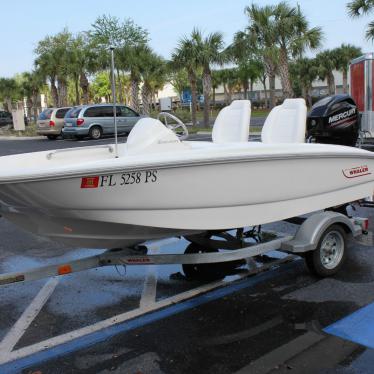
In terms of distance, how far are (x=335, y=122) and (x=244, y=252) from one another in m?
2.54

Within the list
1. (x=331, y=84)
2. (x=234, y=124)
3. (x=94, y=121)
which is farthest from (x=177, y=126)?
(x=331, y=84)

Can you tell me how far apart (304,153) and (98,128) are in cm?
2084

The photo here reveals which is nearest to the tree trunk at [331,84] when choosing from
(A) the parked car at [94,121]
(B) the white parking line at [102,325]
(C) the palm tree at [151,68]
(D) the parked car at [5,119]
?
(C) the palm tree at [151,68]

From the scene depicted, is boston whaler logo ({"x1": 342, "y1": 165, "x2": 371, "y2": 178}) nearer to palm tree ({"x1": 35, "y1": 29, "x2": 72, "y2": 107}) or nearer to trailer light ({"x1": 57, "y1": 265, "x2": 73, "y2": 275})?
trailer light ({"x1": 57, "y1": 265, "x2": 73, "y2": 275})

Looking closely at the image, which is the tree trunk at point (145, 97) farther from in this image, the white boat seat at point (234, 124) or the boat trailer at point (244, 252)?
the boat trailer at point (244, 252)

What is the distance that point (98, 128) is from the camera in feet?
80.1

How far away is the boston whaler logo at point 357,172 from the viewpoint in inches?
194

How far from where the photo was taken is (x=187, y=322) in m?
3.99

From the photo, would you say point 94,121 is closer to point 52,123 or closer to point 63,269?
point 52,123

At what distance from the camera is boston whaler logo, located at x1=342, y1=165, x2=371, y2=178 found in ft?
16.2

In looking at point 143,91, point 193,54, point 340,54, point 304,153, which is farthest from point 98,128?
point 340,54

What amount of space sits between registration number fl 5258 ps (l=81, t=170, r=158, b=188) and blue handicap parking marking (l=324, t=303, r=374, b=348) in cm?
174

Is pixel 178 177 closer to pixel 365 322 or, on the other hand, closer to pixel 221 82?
pixel 365 322

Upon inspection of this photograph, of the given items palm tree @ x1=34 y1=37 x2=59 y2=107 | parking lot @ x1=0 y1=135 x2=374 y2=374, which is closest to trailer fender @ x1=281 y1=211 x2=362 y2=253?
parking lot @ x1=0 y1=135 x2=374 y2=374
